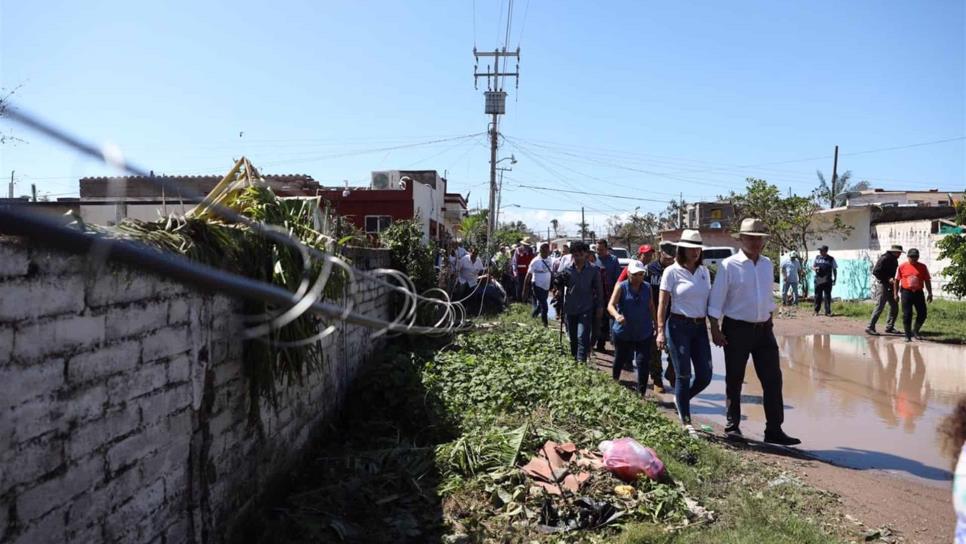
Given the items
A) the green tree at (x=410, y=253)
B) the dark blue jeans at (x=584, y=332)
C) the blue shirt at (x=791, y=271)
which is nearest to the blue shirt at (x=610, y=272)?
the dark blue jeans at (x=584, y=332)

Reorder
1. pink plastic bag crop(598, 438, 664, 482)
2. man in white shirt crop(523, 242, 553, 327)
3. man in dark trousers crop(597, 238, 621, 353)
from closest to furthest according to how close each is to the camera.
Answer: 1. pink plastic bag crop(598, 438, 664, 482)
2. man in dark trousers crop(597, 238, 621, 353)
3. man in white shirt crop(523, 242, 553, 327)

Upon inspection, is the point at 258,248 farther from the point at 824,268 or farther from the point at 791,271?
the point at 791,271

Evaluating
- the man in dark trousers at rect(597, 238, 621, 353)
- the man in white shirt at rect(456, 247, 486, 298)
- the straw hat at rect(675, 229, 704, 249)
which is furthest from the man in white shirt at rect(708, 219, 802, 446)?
the man in white shirt at rect(456, 247, 486, 298)

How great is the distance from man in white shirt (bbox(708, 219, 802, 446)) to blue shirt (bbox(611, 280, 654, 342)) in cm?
109

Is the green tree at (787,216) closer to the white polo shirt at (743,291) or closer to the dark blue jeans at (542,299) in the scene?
the dark blue jeans at (542,299)

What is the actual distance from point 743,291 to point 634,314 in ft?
4.48

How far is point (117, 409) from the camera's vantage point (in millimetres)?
2732

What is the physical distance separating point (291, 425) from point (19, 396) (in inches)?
107

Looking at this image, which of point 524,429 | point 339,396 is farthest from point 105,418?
point 339,396

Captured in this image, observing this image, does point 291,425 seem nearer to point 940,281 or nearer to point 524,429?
point 524,429

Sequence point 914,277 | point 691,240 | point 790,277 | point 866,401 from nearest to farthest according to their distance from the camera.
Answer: point 691,240 → point 866,401 → point 914,277 → point 790,277

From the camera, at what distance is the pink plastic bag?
4.38 metres

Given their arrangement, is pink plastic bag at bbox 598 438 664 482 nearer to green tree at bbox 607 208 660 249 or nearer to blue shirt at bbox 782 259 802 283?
blue shirt at bbox 782 259 802 283

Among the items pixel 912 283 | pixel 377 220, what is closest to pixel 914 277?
pixel 912 283
